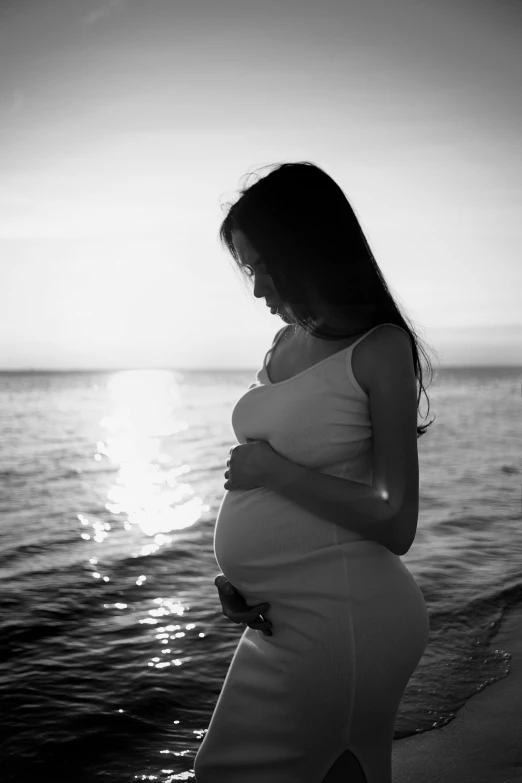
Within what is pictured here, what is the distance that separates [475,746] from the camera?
11.5ft

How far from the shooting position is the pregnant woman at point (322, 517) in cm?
159

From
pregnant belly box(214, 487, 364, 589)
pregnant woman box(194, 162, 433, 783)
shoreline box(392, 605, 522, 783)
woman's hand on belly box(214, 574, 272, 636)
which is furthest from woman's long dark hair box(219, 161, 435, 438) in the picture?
shoreline box(392, 605, 522, 783)

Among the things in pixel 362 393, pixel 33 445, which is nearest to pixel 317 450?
pixel 362 393

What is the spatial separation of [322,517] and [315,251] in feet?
2.15

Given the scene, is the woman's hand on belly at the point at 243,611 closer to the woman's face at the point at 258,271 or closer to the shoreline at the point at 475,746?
the woman's face at the point at 258,271

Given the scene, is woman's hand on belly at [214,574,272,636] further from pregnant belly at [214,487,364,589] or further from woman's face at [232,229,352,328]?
woman's face at [232,229,352,328]

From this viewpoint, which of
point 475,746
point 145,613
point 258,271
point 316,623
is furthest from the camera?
point 145,613

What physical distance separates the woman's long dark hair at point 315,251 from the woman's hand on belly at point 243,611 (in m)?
0.66

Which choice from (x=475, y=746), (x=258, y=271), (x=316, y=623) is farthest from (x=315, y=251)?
(x=475, y=746)

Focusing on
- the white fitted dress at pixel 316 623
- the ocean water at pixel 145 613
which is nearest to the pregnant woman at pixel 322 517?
the white fitted dress at pixel 316 623

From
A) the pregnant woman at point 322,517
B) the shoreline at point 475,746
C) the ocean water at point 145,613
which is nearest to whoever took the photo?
the pregnant woman at point 322,517

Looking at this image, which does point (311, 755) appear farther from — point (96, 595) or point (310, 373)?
point (96, 595)

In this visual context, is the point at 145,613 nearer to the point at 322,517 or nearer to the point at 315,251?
the point at 322,517

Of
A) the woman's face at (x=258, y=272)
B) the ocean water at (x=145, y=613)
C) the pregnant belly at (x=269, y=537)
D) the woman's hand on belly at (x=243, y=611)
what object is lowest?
the ocean water at (x=145, y=613)
